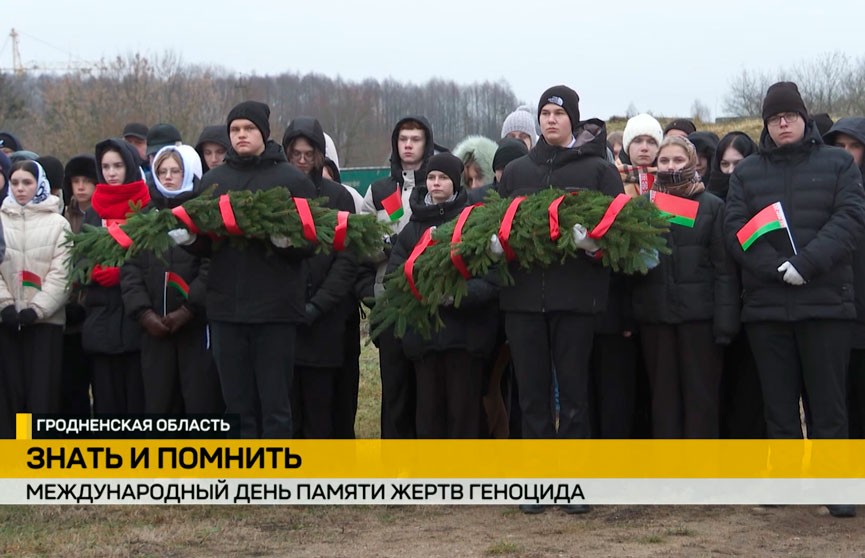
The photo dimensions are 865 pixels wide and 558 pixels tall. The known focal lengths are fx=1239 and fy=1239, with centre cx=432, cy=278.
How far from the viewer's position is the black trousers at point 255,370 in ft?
23.6

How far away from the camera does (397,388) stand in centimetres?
793

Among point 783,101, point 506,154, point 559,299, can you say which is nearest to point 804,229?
point 783,101

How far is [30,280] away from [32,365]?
0.56m

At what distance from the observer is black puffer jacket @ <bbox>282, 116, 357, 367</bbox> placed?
784 cm

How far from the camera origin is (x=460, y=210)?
7559mm

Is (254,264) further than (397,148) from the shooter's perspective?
No

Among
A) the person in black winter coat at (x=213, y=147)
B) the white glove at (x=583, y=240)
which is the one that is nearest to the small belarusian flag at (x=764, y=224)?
the white glove at (x=583, y=240)

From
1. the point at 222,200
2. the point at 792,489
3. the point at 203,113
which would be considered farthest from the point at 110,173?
the point at 203,113

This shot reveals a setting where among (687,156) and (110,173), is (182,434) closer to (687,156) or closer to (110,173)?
(110,173)

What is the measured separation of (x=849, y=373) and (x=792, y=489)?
0.87 meters

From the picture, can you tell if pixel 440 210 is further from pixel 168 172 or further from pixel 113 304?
pixel 113 304

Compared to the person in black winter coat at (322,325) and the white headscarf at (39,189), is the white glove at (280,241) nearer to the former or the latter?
the person in black winter coat at (322,325)

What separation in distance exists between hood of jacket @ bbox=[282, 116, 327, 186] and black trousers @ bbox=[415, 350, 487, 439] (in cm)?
149

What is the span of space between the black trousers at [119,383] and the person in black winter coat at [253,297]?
3.68ft
